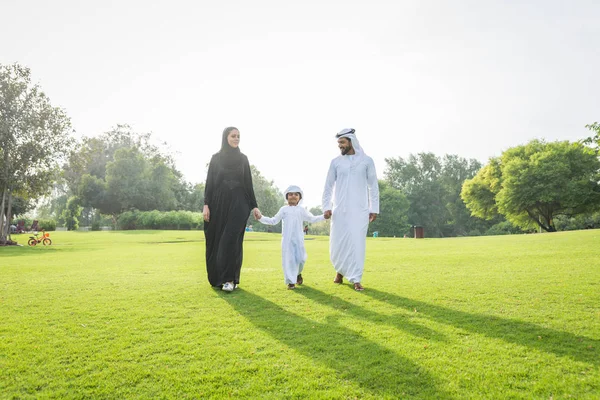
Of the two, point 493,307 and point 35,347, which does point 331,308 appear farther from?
point 35,347

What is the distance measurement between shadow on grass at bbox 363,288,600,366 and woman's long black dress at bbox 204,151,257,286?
9.71 ft

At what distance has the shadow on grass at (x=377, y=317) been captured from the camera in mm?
3686

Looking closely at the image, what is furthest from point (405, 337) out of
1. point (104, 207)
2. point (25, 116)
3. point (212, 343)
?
point (104, 207)

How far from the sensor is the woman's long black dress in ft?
21.1

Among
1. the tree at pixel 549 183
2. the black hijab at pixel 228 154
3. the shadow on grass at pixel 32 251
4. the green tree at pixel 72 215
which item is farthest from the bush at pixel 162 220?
the black hijab at pixel 228 154

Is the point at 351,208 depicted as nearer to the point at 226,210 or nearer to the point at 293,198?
the point at 293,198

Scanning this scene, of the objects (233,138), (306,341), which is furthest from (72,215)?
(306,341)

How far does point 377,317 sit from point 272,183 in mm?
94162

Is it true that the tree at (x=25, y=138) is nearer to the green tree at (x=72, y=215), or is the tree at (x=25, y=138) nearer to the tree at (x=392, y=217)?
the green tree at (x=72, y=215)

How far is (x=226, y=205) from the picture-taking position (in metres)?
6.64

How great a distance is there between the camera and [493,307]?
15.4 ft

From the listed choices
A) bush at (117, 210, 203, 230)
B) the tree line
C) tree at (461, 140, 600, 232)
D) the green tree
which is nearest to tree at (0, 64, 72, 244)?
the tree line

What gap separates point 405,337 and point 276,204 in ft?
234

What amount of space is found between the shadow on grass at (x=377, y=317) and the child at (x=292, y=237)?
74 cm
